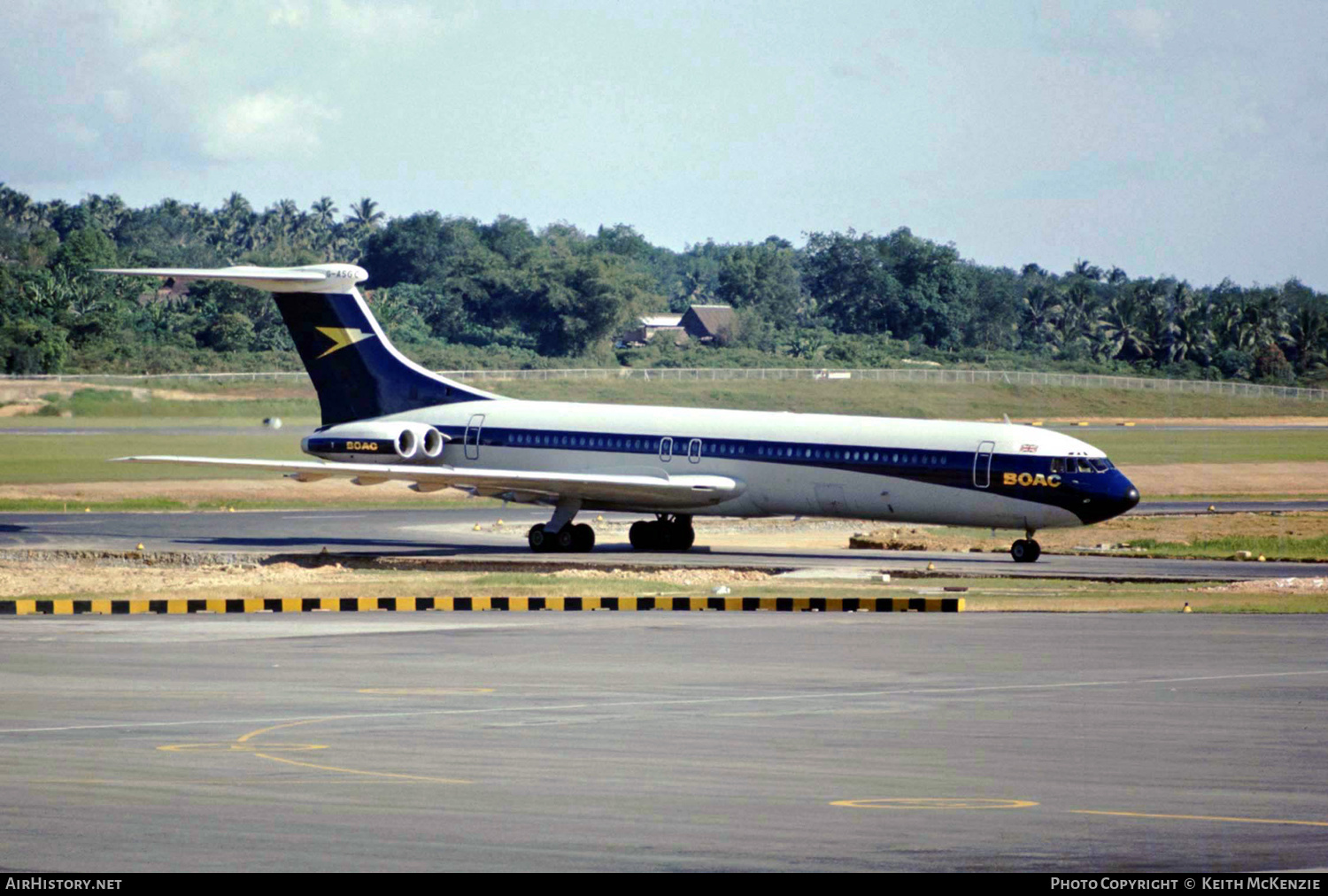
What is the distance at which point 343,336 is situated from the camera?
41281 millimetres

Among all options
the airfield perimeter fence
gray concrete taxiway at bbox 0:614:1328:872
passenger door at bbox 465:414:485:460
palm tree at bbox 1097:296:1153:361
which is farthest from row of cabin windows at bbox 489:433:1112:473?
palm tree at bbox 1097:296:1153:361

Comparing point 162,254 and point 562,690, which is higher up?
point 162,254

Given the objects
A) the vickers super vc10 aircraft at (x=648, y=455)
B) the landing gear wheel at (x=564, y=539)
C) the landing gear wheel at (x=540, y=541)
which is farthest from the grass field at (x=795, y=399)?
the landing gear wheel at (x=564, y=539)

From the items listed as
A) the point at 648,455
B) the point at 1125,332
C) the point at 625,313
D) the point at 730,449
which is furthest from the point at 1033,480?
the point at 1125,332

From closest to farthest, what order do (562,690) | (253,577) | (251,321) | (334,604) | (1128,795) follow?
(1128,795), (562,690), (334,604), (253,577), (251,321)

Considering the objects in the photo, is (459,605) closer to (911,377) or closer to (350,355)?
(350,355)

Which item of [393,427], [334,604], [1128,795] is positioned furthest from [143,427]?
[1128,795]

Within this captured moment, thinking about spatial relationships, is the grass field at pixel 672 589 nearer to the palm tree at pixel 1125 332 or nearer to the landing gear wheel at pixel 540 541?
the landing gear wheel at pixel 540 541

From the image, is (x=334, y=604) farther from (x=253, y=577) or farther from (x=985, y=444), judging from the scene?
(x=985, y=444)

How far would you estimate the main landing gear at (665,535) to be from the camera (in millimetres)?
39406

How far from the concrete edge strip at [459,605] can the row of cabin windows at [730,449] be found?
766 cm

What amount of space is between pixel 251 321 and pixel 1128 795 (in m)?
95.5

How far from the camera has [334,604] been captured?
27.1 metres

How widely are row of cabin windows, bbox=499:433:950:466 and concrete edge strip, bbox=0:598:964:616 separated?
25.1 ft
